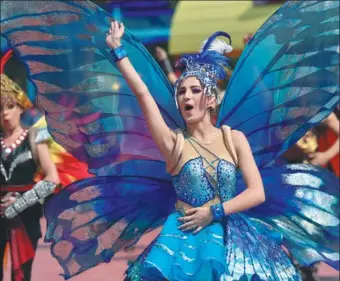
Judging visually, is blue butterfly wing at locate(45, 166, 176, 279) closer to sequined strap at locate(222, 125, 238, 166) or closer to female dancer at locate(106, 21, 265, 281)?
female dancer at locate(106, 21, 265, 281)

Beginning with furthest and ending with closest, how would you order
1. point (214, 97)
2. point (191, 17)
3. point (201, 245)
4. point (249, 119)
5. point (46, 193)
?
point (191, 17)
point (46, 193)
point (249, 119)
point (214, 97)
point (201, 245)

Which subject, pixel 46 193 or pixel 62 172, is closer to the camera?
pixel 46 193

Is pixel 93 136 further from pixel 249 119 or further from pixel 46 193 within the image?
pixel 46 193

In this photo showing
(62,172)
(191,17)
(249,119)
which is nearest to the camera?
(249,119)

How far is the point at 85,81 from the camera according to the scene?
4.44m

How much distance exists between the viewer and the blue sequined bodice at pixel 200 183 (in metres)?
4.03

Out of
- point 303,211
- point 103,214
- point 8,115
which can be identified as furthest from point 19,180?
point 303,211

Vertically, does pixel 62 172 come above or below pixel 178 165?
below

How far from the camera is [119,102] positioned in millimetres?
4473

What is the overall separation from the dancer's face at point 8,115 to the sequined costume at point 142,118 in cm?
123

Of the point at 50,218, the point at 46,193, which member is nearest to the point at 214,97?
the point at 50,218

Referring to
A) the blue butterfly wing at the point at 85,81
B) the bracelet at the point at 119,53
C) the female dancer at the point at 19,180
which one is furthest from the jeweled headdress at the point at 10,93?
the bracelet at the point at 119,53

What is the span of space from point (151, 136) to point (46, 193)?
1.37 metres

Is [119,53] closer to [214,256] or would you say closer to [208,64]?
[208,64]
